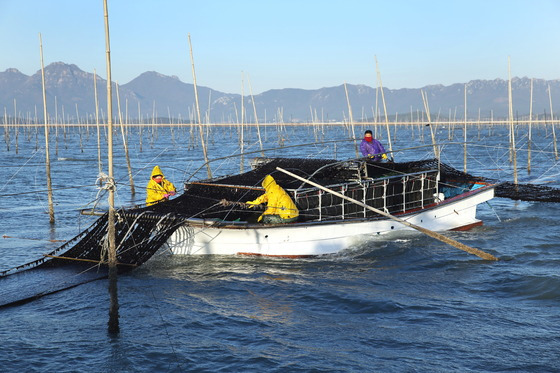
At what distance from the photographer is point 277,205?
18031 millimetres

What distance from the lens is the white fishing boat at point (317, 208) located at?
59.1 feet

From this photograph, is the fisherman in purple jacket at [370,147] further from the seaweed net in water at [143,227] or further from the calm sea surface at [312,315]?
the calm sea surface at [312,315]

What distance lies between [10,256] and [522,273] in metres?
15.6

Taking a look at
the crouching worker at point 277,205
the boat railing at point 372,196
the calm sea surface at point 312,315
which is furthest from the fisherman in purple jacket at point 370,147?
the crouching worker at point 277,205

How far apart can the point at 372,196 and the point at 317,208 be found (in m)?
2.35

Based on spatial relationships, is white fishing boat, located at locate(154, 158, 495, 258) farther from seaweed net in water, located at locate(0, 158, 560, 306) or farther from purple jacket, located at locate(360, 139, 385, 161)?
purple jacket, located at locate(360, 139, 385, 161)

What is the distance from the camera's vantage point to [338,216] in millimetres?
19344

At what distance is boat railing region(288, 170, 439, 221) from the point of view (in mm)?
18828

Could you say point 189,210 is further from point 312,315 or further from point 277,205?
point 312,315

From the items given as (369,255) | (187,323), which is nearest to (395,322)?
(187,323)

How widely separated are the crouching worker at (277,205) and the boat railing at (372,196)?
0.39 meters

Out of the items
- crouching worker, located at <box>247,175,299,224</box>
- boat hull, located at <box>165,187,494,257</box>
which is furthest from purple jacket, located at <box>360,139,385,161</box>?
crouching worker, located at <box>247,175,299,224</box>

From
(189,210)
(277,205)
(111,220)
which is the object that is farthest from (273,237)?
(111,220)

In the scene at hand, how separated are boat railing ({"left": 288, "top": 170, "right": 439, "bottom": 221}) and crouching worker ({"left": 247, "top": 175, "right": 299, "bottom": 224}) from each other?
0.39 metres
